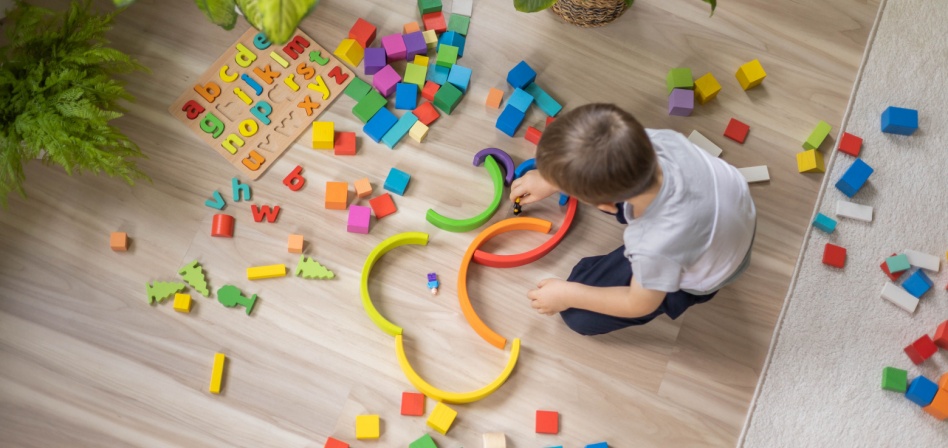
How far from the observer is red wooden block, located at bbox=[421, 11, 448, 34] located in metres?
1.61

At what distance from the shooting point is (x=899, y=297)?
1467mm

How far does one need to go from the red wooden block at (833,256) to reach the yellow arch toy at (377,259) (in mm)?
814

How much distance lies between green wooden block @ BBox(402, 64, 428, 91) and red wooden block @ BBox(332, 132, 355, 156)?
0.57 feet

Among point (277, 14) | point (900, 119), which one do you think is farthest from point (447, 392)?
point (900, 119)

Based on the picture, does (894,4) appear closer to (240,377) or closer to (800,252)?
(800,252)

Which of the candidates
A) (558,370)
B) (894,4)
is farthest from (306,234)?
(894,4)

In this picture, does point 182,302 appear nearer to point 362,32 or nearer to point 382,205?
point 382,205

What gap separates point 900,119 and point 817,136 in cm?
18

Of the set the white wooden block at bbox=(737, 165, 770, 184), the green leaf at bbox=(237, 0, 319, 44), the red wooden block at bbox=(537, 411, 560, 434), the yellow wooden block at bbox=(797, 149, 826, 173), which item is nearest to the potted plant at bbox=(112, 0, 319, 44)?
the green leaf at bbox=(237, 0, 319, 44)

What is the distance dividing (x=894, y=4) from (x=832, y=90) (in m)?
0.28

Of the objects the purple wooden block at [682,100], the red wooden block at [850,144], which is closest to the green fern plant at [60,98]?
the purple wooden block at [682,100]

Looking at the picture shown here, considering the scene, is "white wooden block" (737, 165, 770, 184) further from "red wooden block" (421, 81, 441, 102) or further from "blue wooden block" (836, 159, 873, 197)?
"red wooden block" (421, 81, 441, 102)

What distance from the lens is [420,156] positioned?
153 centimetres

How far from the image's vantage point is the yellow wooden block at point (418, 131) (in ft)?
4.99
